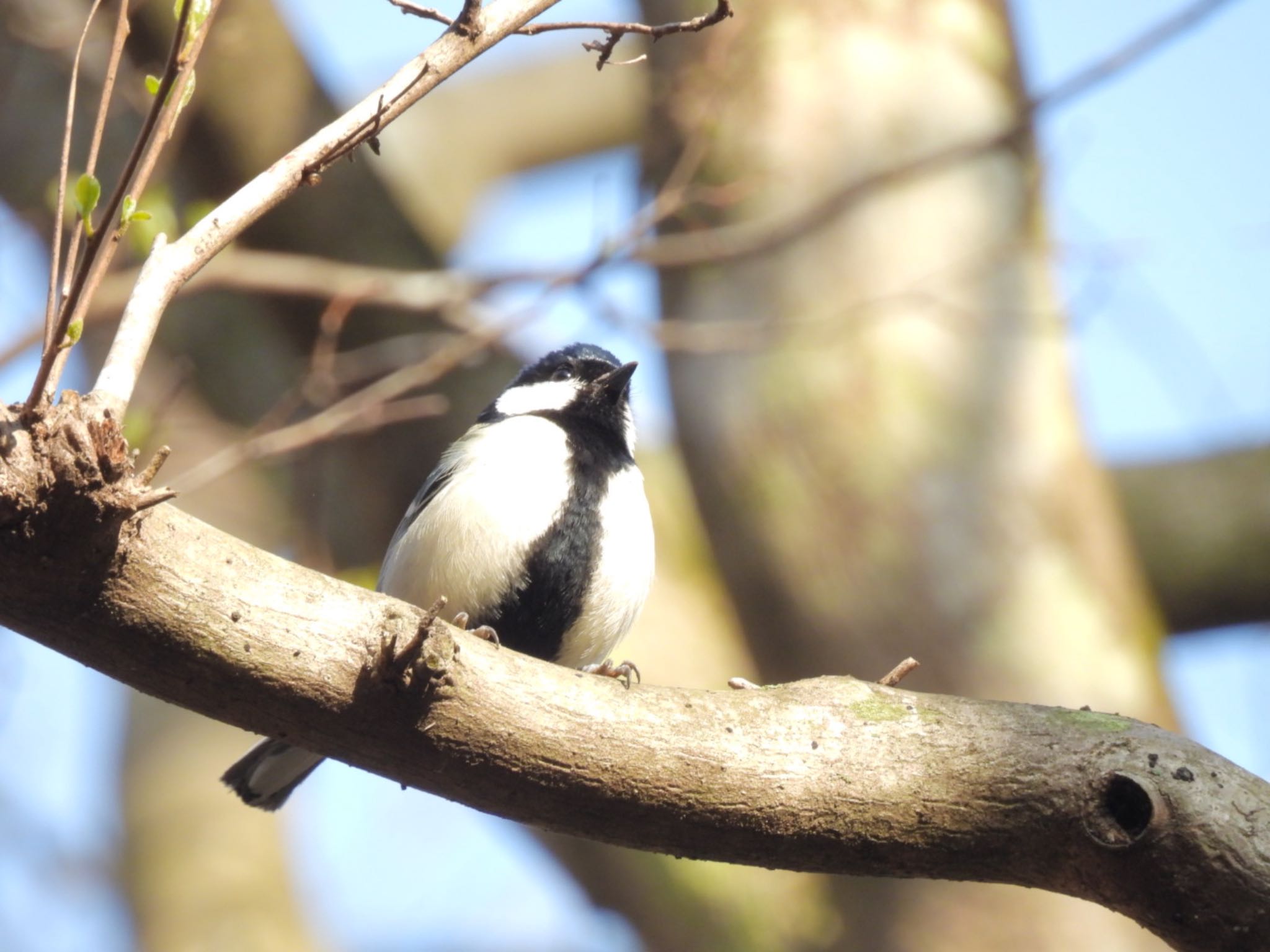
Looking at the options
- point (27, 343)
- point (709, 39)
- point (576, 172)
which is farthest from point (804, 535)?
point (576, 172)

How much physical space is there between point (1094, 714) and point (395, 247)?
145 inches

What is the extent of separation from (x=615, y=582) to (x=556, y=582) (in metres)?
0.15

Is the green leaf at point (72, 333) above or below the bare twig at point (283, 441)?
below

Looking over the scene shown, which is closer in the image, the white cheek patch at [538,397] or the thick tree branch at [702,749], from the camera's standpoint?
the thick tree branch at [702,749]

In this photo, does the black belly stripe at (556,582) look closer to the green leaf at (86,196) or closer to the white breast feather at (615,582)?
the white breast feather at (615,582)

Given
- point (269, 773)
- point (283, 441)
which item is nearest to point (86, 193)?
point (269, 773)

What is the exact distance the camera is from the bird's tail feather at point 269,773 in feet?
9.46

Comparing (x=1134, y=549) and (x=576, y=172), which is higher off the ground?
(x=576, y=172)

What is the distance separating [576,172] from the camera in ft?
28.7

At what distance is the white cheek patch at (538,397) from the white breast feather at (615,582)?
590 mm

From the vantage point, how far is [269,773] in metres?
2.93

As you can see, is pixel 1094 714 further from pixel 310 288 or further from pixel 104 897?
pixel 104 897

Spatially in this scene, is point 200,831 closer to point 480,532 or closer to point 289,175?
point 480,532

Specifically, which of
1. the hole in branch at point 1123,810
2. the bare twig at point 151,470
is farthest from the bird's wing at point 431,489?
the hole in branch at point 1123,810
